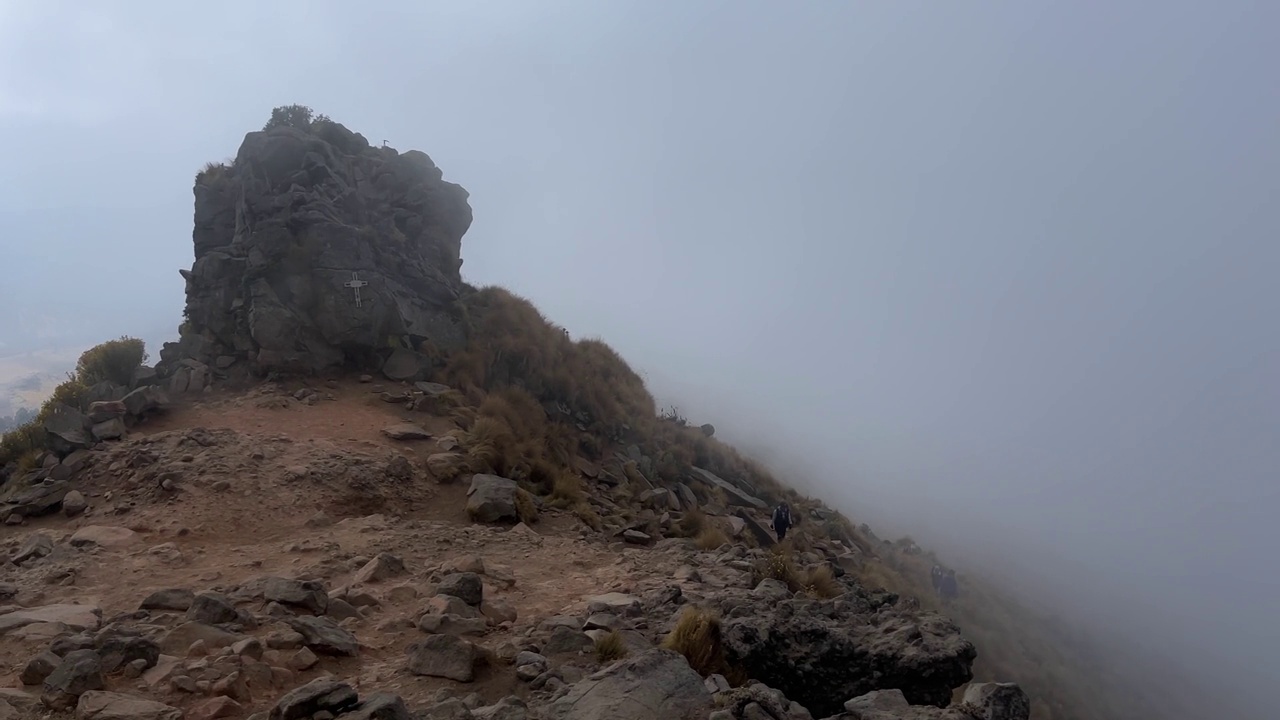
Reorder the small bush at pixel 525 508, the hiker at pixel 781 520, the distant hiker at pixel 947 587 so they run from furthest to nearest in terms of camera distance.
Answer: the distant hiker at pixel 947 587 < the hiker at pixel 781 520 < the small bush at pixel 525 508

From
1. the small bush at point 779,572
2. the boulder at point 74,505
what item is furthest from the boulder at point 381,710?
the boulder at point 74,505

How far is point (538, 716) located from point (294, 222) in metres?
16.9

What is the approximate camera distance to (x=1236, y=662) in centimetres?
4300

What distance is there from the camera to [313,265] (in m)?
18.6

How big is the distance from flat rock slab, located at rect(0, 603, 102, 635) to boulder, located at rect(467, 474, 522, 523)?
5649 millimetres

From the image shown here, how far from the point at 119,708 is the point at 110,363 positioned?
585 inches

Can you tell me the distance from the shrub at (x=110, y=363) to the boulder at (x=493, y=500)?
31.3ft

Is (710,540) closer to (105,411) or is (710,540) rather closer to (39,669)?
(39,669)

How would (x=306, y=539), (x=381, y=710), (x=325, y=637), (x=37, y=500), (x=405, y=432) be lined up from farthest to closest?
(x=405, y=432)
(x=37, y=500)
(x=306, y=539)
(x=325, y=637)
(x=381, y=710)

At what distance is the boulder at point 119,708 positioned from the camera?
201 inches

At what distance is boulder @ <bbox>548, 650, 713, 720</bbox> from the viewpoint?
17.6 feet

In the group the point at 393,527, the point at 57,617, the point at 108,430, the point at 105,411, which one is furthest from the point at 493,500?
the point at 105,411

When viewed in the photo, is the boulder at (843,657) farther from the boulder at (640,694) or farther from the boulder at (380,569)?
the boulder at (380,569)

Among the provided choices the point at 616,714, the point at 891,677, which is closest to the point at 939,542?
the point at 891,677
